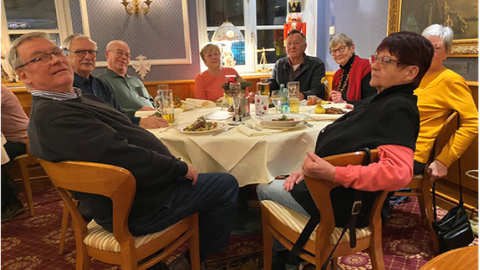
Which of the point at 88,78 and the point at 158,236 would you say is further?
the point at 88,78

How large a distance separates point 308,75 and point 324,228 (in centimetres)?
231

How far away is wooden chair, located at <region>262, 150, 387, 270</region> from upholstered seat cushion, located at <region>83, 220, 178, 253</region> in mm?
477

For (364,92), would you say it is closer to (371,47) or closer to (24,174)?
(371,47)

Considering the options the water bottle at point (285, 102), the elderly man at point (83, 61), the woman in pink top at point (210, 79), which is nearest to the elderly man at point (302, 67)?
the woman in pink top at point (210, 79)

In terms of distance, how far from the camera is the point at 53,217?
246 centimetres

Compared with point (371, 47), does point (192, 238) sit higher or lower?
lower

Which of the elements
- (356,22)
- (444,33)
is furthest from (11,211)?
(356,22)

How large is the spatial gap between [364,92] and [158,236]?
84.1 inches

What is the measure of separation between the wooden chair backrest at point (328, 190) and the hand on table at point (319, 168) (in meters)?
0.02

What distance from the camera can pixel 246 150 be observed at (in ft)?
5.03

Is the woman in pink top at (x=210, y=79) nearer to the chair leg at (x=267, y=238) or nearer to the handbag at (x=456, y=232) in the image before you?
the chair leg at (x=267, y=238)

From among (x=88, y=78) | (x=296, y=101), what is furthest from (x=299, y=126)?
(x=88, y=78)

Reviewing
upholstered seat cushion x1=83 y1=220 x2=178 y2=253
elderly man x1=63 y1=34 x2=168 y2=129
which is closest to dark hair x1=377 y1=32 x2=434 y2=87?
upholstered seat cushion x1=83 y1=220 x2=178 y2=253

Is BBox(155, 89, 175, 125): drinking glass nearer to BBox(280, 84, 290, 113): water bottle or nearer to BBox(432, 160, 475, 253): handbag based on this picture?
BBox(280, 84, 290, 113): water bottle
